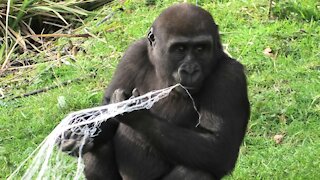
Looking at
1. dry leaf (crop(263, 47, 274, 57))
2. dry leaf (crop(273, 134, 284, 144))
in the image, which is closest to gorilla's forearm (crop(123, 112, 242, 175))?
dry leaf (crop(273, 134, 284, 144))

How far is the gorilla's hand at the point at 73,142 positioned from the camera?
413 centimetres

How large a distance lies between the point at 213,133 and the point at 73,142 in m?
0.72

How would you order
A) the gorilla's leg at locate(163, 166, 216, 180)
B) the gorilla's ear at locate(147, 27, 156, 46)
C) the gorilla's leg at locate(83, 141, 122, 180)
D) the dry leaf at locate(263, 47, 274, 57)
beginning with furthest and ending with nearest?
the dry leaf at locate(263, 47, 274, 57)
the gorilla's leg at locate(83, 141, 122, 180)
the gorilla's ear at locate(147, 27, 156, 46)
the gorilla's leg at locate(163, 166, 216, 180)

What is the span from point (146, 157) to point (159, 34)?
679 millimetres

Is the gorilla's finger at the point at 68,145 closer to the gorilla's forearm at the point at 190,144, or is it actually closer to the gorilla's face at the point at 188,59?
the gorilla's forearm at the point at 190,144

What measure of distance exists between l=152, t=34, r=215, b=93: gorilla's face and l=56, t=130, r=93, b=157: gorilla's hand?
56 cm

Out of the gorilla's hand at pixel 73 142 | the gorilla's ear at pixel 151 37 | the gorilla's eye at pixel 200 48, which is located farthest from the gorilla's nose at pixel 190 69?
the gorilla's hand at pixel 73 142

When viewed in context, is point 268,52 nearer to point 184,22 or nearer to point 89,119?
point 184,22

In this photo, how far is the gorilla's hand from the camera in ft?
13.6

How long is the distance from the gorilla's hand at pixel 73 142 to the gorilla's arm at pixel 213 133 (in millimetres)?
312

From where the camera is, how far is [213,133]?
418cm

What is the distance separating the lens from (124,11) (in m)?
8.06

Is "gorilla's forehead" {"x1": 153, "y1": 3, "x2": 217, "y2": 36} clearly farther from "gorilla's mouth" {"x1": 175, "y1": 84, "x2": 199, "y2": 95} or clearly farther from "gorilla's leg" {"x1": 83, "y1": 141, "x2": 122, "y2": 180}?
"gorilla's leg" {"x1": 83, "y1": 141, "x2": 122, "y2": 180}

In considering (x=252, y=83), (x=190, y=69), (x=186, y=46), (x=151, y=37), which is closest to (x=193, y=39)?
(x=186, y=46)
